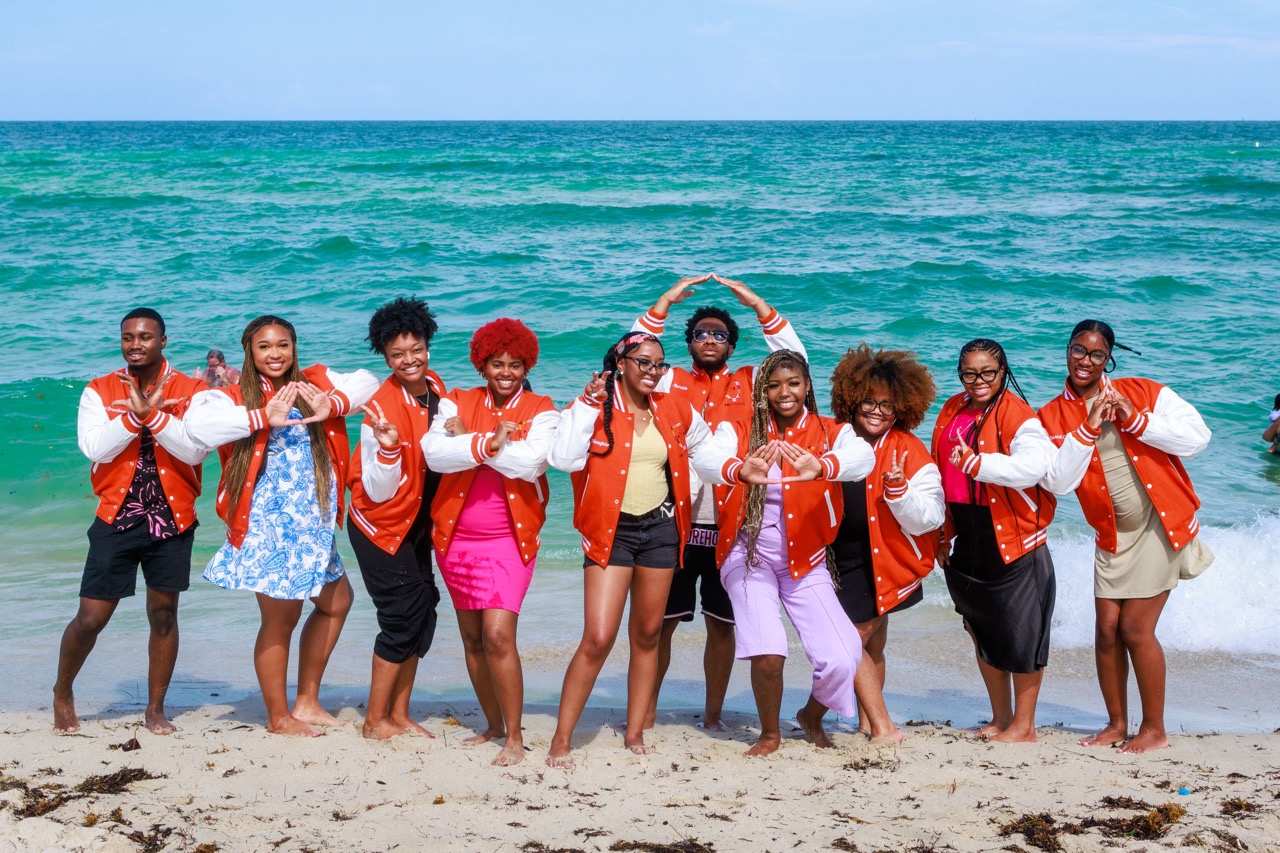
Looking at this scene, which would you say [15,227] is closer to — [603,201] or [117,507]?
[603,201]

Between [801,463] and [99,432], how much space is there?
295cm

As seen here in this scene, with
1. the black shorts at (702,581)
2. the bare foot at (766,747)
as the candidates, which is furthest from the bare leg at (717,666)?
the bare foot at (766,747)

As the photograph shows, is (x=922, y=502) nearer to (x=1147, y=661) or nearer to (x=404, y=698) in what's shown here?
(x=1147, y=661)

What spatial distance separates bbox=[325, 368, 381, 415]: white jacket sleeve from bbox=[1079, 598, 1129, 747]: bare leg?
343 cm

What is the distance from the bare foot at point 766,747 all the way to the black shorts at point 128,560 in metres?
2.62

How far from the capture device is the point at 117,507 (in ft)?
16.6

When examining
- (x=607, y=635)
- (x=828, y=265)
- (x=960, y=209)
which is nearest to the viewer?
(x=607, y=635)

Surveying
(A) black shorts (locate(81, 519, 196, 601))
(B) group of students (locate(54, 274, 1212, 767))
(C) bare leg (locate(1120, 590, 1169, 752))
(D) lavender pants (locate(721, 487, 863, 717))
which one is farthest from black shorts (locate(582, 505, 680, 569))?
(C) bare leg (locate(1120, 590, 1169, 752))

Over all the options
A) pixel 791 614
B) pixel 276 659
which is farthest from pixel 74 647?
pixel 791 614

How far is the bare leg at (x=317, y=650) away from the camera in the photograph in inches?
213

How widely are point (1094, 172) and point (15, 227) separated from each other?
1159 inches

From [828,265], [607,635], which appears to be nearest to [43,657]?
[607,635]

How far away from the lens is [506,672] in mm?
4934

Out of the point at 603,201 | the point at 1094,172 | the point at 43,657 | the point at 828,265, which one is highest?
the point at 1094,172
